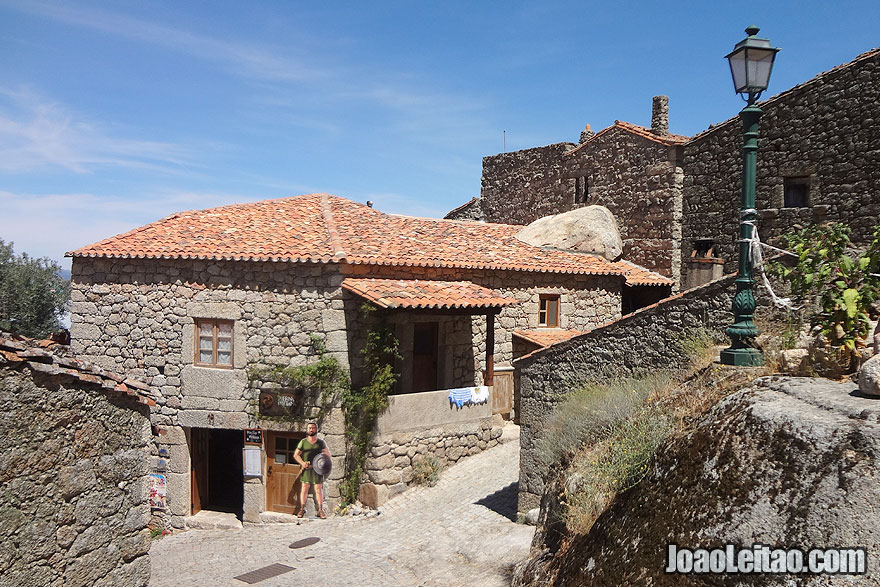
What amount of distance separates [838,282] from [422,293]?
8.69 m

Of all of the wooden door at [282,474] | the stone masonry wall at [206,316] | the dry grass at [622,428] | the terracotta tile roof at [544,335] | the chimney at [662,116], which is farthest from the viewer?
the chimney at [662,116]

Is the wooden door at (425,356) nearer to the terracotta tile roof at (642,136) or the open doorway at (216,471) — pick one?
the open doorway at (216,471)

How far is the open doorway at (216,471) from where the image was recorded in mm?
14057

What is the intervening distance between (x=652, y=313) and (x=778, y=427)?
5.23 metres

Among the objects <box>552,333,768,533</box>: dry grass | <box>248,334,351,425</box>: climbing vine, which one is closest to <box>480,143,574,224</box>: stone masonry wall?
<box>248,334,351,425</box>: climbing vine

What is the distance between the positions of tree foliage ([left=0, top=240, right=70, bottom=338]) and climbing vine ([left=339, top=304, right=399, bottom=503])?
13.5 metres

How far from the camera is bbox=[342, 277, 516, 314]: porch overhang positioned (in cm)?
1217

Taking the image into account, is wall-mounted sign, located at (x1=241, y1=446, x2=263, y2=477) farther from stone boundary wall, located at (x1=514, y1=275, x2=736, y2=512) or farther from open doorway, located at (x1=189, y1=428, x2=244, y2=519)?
stone boundary wall, located at (x1=514, y1=275, x2=736, y2=512)

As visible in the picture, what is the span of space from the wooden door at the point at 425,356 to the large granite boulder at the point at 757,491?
10113 millimetres

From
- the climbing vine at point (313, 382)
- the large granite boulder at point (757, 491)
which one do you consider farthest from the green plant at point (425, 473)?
the large granite boulder at point (757, 491)

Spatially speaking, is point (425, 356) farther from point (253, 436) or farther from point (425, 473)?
point (253, 436)

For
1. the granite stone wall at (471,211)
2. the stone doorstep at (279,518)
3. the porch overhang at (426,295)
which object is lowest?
the stone doorstep at (279,518)

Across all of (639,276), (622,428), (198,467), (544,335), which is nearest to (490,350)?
(544,335)

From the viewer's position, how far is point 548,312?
53.4 feet
